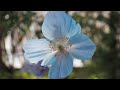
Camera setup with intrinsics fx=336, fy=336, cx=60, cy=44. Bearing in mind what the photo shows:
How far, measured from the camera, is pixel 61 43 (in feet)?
1.79

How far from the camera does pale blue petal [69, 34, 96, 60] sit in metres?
0.50

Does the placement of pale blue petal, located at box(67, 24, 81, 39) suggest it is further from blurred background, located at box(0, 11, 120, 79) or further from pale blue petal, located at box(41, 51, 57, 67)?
blurred background, located at box(0, 11, 120, 79)

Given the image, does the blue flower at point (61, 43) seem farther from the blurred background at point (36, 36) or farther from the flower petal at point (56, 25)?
the blurred background at point (36, 36)

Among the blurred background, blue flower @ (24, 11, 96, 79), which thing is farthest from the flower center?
the blurred background

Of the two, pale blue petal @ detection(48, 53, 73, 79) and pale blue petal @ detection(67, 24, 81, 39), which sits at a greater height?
pale blue petal @ detection(67, 24, 81, 39)

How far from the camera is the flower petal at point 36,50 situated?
52 centimetres

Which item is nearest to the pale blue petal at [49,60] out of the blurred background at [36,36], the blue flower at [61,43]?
the blue flower at [61,43]

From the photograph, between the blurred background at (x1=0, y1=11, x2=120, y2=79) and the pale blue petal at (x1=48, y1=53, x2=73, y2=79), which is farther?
the blurred background at (x1=0, y1=11, x2=120, y2=79)

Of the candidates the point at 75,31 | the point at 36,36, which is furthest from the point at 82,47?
the point at 36,36

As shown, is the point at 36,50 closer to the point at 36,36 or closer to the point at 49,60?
the point at 49,60
